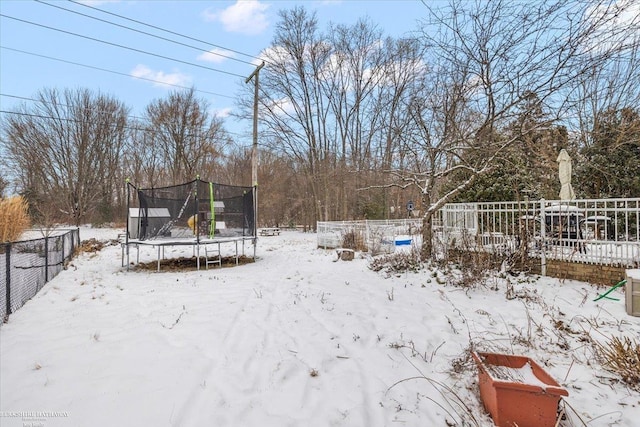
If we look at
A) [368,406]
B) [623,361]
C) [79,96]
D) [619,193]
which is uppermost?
[79,96]

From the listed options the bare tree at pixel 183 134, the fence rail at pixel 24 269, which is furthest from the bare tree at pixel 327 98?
the fence rail at pixel 24 269

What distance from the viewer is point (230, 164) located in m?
30.9


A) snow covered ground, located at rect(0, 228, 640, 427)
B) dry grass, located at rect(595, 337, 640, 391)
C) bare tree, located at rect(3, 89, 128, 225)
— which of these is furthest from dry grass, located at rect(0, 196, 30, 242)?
bare tree, located at rect(3, 89, 128, 225)

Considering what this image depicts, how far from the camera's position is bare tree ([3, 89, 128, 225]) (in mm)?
23438

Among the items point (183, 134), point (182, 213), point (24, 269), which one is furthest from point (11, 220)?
point (183, 134)

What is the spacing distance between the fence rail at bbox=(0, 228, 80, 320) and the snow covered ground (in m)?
0.19

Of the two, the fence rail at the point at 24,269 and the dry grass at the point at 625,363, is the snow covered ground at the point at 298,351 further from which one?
the fence rail at the point at 24,269

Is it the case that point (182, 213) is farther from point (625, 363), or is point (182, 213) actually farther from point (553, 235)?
point (625, 363)

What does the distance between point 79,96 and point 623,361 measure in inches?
1282

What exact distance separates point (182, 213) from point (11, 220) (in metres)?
5.75

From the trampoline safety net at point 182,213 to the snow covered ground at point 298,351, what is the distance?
8.93 feet

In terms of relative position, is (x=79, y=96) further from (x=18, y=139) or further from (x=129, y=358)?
(x=129, y=358)

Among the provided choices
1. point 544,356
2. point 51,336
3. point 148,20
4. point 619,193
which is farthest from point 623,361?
point 148,20

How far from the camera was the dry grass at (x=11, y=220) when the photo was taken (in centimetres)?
917
